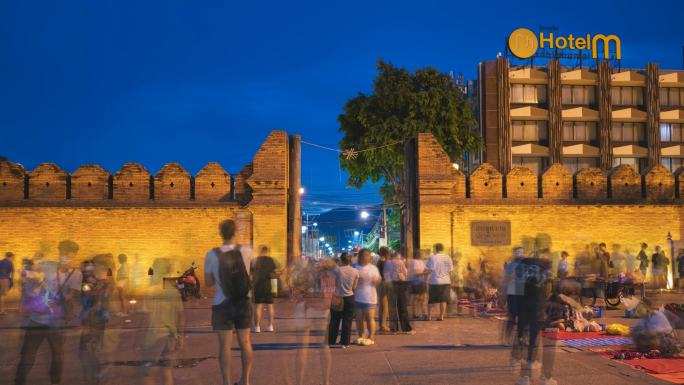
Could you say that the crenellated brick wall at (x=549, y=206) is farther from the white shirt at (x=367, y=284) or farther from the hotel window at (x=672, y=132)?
the hotel window at (x=672, y=132)

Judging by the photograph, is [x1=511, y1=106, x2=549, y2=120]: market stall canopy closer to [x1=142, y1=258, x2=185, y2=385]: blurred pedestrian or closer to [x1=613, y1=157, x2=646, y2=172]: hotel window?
[x1=613, y1=157, x2=646, y2=172]: hotel window

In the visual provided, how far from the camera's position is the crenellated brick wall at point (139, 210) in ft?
69.7

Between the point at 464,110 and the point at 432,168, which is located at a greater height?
the point at 464,110

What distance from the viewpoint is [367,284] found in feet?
38.1

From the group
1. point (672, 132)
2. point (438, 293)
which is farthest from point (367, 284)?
point (672, 132)

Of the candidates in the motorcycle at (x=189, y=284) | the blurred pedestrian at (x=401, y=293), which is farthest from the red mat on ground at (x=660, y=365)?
the motorcycle at (x=189, y=284)

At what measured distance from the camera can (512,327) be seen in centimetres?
833

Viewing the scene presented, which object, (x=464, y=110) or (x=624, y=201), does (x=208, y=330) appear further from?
(x=464, y=110)

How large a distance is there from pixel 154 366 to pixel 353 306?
3630 millimetres

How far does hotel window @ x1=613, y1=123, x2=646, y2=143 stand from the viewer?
180 ft

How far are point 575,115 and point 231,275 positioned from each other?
5154 cm

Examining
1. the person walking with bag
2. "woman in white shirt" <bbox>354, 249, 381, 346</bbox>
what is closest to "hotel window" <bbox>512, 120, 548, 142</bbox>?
"woman in white shirt" <bbox>354, 249, 381, 346</bbox>

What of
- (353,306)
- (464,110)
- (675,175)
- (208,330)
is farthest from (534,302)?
(464,110)

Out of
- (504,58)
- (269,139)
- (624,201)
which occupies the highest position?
(504,58)
